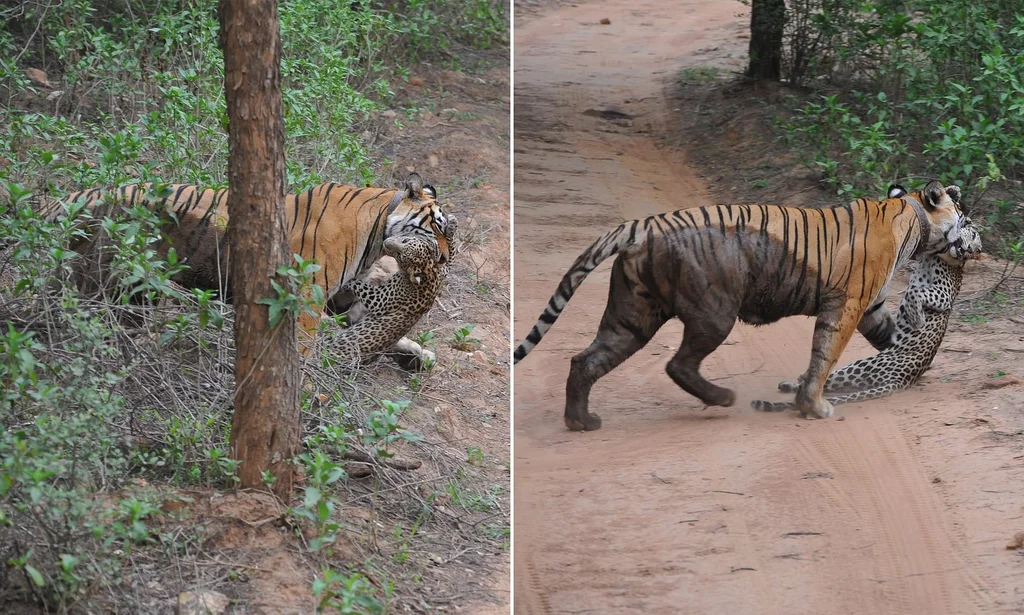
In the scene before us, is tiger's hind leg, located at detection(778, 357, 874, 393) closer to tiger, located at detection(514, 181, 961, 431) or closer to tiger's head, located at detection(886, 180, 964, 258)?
tiger, located at detection(514, 181, 961, 431)

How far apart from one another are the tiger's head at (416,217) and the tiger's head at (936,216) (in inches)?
108

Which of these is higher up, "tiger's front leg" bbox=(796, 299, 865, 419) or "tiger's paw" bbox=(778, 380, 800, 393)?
"tiger's front leg" bbox=(796, 299, 865, 419)

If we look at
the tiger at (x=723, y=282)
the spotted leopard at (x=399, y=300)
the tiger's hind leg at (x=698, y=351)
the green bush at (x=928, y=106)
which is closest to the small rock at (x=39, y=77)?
the spotted leopard at (x=399, y=300)

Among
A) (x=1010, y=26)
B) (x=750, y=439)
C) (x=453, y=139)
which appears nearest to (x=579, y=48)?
(x=453, y=139)

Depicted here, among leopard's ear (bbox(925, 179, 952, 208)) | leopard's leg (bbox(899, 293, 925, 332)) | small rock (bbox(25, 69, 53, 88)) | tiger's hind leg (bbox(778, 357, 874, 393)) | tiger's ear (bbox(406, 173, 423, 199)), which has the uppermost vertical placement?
small rock (bbox(25, 69, 53, 88))

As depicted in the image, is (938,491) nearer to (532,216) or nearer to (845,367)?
(845,367)

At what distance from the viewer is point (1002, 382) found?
6633mm

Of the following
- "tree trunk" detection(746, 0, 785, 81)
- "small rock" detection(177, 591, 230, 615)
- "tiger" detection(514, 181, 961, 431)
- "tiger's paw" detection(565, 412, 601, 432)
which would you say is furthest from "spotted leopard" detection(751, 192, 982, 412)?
"tree trunk" detection(746, 0, 785, 81)

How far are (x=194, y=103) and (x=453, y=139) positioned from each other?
12.8ft

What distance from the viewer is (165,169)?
713 centimetres

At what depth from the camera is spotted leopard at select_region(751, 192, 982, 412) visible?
6875 millimetres

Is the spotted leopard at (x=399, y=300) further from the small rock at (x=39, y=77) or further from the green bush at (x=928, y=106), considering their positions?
the small rock at (x=39, y=77)

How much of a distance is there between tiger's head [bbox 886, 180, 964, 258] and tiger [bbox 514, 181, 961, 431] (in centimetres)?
26

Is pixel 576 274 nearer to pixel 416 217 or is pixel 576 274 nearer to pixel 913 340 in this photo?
pixel 416 217
